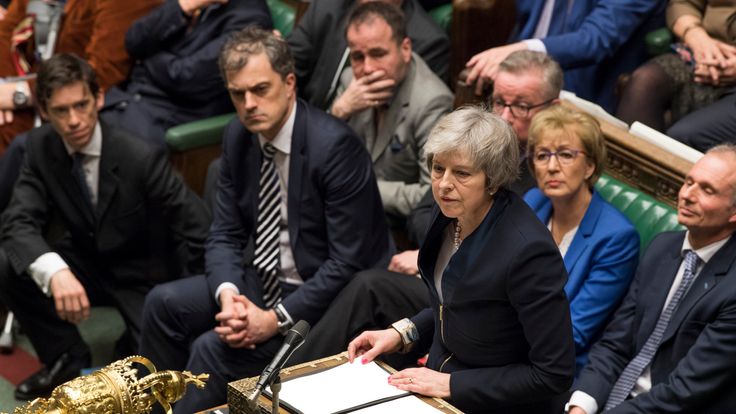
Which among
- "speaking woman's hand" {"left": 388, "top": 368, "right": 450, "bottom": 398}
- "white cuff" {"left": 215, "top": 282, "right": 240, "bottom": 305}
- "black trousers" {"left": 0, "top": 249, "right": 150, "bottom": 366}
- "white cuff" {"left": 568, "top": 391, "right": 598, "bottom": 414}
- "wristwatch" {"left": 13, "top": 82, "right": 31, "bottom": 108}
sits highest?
"speaking woman's hand" {"left": 388, "top": 368, "right": 450, "bottom": 398}

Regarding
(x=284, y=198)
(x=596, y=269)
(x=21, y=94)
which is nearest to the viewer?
(x=596, y=269)

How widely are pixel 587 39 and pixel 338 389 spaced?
1.93 m

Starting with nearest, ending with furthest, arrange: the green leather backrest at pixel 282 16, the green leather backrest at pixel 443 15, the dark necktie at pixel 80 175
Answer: the dark necktie at pixel 80 175 → the green leather backrest at pixel 443 15 → the green leather backrest at pixel 282 16

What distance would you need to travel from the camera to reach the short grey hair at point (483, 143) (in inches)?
92.3

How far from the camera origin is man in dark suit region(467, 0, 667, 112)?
372 centimetres

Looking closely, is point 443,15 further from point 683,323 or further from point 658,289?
point 683,323

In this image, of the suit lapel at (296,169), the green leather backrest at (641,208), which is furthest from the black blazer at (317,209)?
the green leather backrest at (641,208)

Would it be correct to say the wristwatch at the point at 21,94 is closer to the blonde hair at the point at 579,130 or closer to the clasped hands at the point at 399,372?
the blonde hair at the point at 579,130

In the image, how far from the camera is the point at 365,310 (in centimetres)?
308

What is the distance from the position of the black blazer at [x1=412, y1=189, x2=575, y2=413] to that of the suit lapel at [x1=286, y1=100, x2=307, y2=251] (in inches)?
36.2

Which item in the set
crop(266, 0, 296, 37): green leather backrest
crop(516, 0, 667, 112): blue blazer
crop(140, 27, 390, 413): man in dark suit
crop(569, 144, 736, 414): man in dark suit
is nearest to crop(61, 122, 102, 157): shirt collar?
crop(140, 27, 390, 413): man in dark suit

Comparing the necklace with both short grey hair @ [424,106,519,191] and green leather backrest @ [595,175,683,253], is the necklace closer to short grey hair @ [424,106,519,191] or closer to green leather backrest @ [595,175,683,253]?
short grey hair @ [424,106,519,191]

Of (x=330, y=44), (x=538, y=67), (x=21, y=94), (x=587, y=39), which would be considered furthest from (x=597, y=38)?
(x=21, y=94)

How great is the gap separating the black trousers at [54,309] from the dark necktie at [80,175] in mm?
248
